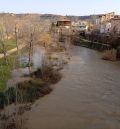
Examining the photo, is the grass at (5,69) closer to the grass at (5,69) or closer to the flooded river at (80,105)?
the grass at (5,69)

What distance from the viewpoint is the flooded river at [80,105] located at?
11562 mm

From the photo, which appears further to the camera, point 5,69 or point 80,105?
point 5,69

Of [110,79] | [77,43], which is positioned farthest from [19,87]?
[77,43]

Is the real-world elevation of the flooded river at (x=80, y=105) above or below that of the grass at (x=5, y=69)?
below

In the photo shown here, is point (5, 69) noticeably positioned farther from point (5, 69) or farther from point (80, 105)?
point (80, 105)

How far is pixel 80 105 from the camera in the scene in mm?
13688

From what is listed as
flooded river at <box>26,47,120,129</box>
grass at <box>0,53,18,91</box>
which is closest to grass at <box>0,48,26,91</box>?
grass at <box>0,53,18,91</box>

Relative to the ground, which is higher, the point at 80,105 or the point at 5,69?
the point at 5,69

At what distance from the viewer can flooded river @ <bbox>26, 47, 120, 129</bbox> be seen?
455 inches

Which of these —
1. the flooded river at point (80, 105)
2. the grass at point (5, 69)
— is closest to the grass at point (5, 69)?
the grass at point (5, 69)

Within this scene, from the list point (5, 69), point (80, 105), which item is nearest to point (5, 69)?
point (5, 69)

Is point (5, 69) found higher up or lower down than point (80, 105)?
higher up

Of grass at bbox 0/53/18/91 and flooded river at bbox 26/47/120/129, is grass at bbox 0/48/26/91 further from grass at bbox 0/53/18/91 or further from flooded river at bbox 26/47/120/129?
flooded river at bbox 26/47/120/129

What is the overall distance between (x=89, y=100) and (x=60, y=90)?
2.29 meters
